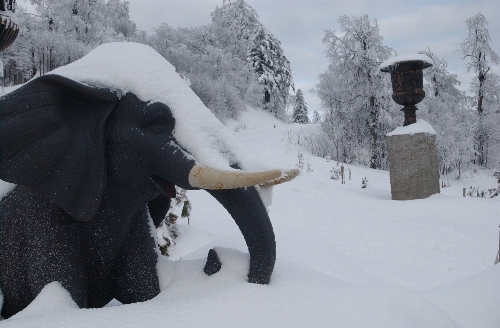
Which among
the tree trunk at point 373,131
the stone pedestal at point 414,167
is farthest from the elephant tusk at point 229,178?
the tree trunk at point 373,131

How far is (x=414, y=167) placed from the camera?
720cm

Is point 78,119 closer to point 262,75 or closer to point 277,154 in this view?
point 277,154

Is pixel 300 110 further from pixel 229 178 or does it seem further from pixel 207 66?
pixel 229 178

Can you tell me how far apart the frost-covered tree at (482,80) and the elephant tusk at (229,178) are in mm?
18450

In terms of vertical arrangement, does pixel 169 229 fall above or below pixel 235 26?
below

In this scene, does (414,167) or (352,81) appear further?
(352,81)

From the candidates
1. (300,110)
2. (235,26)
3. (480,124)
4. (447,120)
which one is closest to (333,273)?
(447,120)

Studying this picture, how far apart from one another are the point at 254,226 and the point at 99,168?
0.50m

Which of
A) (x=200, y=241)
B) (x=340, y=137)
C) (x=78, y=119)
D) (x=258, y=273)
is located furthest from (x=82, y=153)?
(x=340, y=137)

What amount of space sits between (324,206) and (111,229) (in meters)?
5.03

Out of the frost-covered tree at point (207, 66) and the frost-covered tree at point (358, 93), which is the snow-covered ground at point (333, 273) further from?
the frost-covered tree at point (207, 66)

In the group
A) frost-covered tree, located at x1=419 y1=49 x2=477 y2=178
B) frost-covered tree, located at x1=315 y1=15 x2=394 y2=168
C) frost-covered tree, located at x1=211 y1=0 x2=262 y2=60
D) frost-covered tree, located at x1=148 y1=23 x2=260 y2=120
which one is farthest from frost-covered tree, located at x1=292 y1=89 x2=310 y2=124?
frost-covered tree, located at x1=315 y1=15 x2=394 y2=168

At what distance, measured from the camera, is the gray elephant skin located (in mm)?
1111

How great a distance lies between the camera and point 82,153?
3.83 feet
